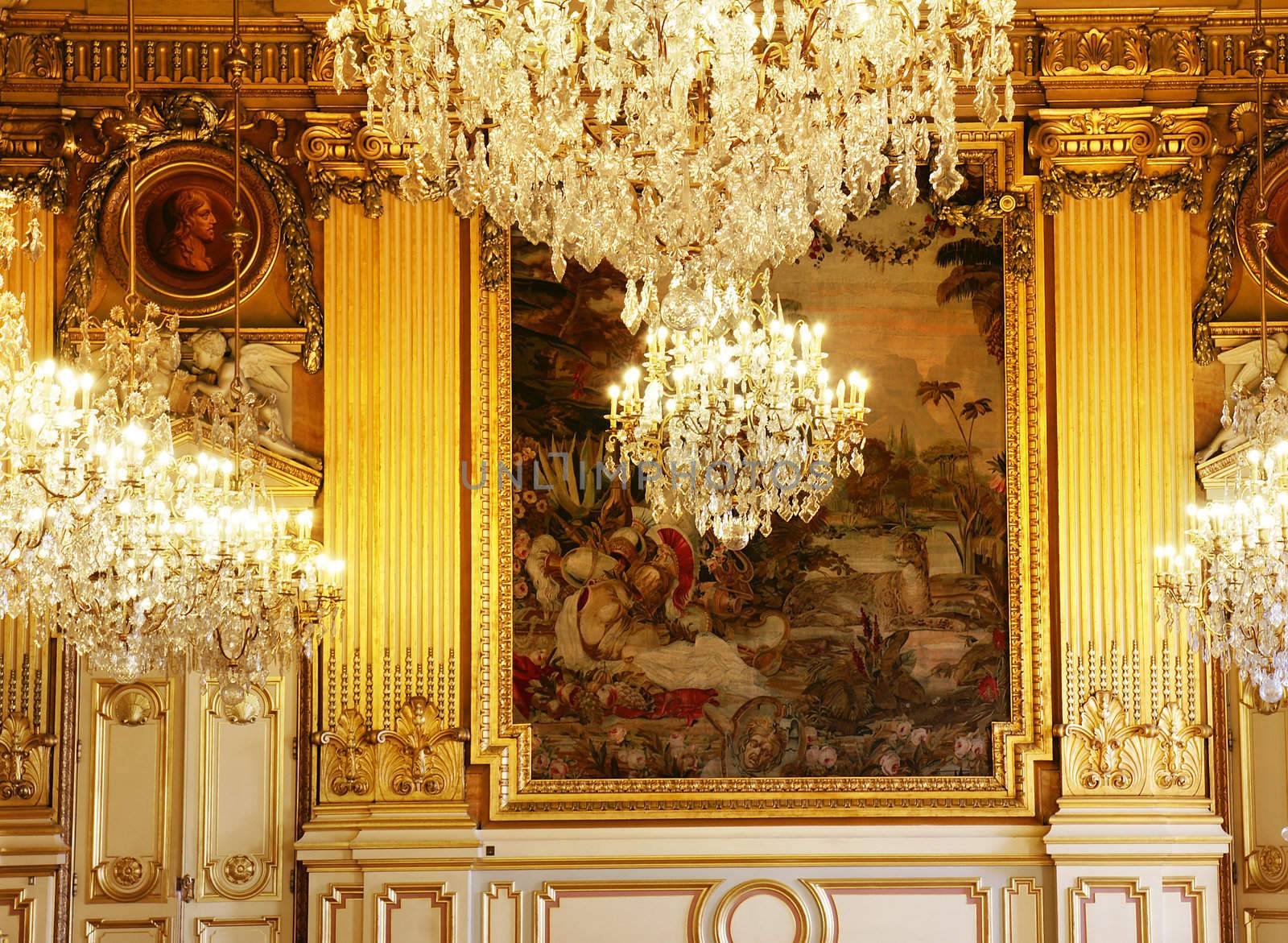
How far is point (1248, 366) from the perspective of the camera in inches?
354

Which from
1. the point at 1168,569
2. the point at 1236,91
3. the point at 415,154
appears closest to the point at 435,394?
the point at 415,154

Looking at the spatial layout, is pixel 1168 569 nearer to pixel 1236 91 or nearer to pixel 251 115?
pixel 1236 91

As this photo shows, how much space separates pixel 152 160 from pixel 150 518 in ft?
10.4

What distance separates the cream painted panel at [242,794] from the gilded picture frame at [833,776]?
119 centimetres

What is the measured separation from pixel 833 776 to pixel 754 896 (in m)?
0.80

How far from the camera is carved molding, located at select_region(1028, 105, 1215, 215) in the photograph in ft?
29.7

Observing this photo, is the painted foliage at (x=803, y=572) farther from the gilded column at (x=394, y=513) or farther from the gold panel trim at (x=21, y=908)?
the gold panel trim at (x=21, y=908)

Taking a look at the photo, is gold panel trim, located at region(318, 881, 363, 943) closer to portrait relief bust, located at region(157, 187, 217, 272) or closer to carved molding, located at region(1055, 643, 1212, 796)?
portrait relief bust, located at region(157, 187, 217, 272)

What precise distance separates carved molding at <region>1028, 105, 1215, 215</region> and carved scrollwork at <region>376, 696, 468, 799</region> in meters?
4.66

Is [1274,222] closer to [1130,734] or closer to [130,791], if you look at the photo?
[1130,734]

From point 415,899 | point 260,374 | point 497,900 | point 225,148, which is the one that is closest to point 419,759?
point 415,899

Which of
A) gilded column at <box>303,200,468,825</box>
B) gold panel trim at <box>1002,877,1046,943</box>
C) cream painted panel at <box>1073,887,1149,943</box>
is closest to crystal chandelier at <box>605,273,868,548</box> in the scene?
gilded column at <box>303,200,468,825</box>

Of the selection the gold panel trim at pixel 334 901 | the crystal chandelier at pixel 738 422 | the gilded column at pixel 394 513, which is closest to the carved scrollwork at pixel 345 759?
the gilded column at pixel 394 513

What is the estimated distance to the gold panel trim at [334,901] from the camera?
8594 millimetres
